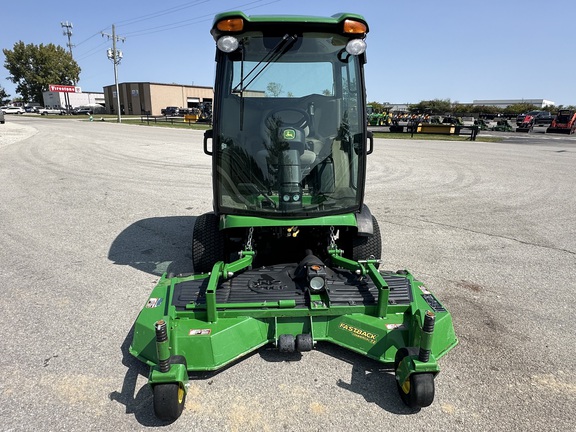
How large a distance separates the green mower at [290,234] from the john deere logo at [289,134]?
0.5 inches

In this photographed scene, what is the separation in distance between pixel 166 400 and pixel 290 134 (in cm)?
213

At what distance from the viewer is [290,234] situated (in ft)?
11.4

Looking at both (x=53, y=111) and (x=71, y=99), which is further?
(x=71, y=99)

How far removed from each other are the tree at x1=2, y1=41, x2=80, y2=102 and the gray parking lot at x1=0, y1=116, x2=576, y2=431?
70471 millimetres

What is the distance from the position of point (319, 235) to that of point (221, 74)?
1612mm

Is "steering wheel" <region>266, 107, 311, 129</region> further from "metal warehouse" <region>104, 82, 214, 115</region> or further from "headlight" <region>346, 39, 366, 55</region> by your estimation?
"metal warehouse" <region>104, 82, 214, 115</region>

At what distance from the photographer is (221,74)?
3.10 m

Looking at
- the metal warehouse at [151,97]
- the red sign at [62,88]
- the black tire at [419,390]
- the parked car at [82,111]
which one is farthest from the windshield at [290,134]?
the red sign at [62,88]

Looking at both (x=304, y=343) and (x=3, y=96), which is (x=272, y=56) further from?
(x=3, y=96)

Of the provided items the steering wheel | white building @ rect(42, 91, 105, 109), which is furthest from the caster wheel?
white building @ rect(42, 91, 105, 109)

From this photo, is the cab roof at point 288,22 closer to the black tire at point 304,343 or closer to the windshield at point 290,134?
the windshield at point 290,134

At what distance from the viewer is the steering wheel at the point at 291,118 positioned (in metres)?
3.25

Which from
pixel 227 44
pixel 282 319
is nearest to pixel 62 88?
pixel 227 44

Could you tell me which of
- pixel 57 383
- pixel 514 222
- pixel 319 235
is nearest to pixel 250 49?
pixel 319 235
